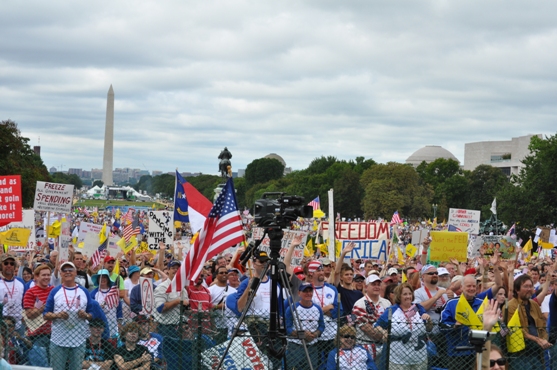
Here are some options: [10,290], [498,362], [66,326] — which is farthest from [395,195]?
[498,362]

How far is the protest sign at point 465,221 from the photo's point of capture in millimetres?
24750

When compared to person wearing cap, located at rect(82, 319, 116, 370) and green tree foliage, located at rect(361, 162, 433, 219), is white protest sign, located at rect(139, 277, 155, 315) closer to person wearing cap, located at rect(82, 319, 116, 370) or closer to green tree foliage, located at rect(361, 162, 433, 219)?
person wearing cap, located at rect(82, 319, 116, 370)

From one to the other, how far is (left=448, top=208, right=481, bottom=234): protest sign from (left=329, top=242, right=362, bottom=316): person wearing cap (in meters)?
14.0

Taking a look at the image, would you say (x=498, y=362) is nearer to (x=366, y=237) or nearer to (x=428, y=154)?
(x=366, y=237)

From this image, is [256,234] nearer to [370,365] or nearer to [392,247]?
[392,247]

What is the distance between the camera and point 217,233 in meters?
9.90

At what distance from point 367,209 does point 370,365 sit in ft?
283

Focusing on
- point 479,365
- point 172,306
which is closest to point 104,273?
point 172,306

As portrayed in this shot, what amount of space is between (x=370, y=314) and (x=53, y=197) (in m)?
9.89

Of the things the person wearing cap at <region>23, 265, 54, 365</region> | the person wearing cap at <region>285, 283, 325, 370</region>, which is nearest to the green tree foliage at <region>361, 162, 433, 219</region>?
the person wearing cap at <region>23, 265, 54, 365</region>

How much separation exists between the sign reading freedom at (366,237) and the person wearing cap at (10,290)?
815 centimetres

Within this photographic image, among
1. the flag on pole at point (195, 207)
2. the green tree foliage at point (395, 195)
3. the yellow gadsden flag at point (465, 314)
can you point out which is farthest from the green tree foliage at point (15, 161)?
the yellow gadsden flag at point (465, 314)

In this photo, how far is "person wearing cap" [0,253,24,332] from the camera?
11121 millimetres

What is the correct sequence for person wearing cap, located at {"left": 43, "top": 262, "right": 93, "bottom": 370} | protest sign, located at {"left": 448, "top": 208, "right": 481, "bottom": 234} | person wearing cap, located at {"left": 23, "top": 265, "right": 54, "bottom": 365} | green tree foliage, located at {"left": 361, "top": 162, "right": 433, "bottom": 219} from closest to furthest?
person wearing cap, located at {"left": 43, "top": 262, "right": 93, "bottom": 370} → person wearing cap, located at {"left": 23, "top": 265, "right": 54, "bottom": 365} → protest sign, located at {"left": 448, "top": 208, "right": 481, "bottom": 234} → green tree foliage, located at {"left": 361, "top": 162, "right": 433, "bottom": 219}
